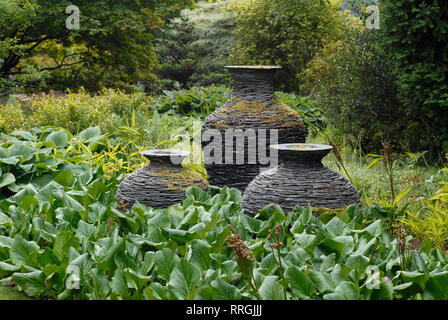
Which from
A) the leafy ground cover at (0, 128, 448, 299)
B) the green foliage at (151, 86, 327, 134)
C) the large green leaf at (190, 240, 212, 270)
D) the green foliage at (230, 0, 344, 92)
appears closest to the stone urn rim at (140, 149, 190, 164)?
the leafy ground cover at (0, 128, 448, 299)

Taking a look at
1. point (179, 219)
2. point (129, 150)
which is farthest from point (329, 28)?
point (179, 219)

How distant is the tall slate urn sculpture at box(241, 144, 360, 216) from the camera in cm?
303

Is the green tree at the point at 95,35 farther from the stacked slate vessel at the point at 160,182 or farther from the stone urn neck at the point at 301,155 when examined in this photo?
the stone urn neck at the point at 301,155

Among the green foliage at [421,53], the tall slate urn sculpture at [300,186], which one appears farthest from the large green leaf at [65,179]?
the green foliage at [421,53]

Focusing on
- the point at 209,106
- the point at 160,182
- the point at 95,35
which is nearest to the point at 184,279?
the point at 160,182

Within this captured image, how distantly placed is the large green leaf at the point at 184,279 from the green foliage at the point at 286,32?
364 inches

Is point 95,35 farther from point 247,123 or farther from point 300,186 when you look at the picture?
point 300,186

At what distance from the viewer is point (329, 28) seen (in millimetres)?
11453

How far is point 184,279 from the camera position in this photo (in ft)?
6.51

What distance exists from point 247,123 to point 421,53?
2623mm

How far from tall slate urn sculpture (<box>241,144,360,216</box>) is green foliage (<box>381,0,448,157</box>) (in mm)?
2837

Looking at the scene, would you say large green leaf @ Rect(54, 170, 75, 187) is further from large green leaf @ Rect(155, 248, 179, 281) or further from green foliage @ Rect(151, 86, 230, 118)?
green foliage @ Rect(151, 86, 230, 118)
